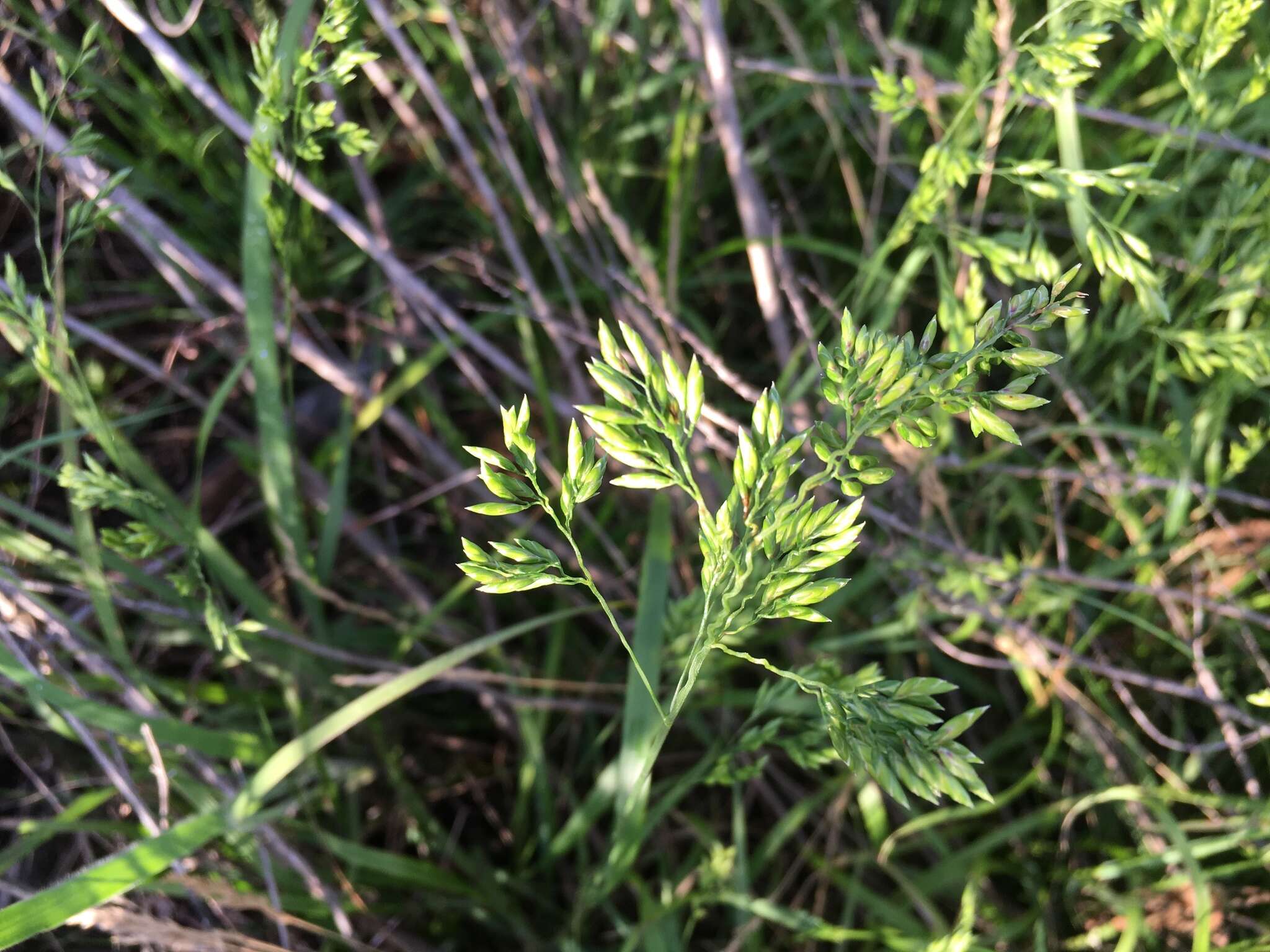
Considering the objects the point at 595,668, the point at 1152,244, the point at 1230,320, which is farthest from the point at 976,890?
the point at 1152,244

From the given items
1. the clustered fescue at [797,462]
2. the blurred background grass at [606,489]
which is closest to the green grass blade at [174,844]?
the blurred background grass at [606,489]

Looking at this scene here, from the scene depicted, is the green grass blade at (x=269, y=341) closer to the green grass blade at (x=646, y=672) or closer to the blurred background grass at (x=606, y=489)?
the blurred background grass at (x=606, y=489)

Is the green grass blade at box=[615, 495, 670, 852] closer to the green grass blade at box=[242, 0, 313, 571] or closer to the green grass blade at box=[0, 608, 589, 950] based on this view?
the green grass blade at box=[0, 608, 589, 950]

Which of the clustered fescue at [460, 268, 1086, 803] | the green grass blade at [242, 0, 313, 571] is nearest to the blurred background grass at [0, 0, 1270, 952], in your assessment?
the green grass blade at [242, 0, 313, 571]

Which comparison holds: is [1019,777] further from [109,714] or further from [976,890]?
[109,714]

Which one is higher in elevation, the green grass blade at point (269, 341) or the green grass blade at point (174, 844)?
the green grass blade at point (269, 341)

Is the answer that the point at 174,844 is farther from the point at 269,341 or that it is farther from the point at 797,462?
the point at 797,462

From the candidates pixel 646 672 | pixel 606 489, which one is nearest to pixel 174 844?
pixel 646 672
